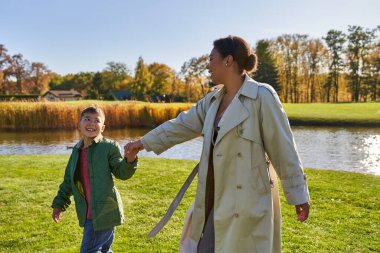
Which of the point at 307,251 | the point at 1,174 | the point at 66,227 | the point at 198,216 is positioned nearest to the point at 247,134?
the point at 198,216

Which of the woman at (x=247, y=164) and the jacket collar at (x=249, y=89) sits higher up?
the jacket collar at (x=249, y=89)

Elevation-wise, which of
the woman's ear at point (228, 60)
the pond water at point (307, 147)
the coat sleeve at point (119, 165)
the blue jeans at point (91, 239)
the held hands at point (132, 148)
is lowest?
the pond water at point (307, 147)

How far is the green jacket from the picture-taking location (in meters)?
2.97

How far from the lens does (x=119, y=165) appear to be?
2.99 metres

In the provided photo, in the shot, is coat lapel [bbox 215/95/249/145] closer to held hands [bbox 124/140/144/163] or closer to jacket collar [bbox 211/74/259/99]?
jacket collar [bbox 211/74/259/99]

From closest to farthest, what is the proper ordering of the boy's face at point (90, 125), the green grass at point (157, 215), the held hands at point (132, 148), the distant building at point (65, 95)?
the held hands at point (132, 148) → the boy's face at point (90, 125) → the green grass at point (157, 215) → the distant building at point (65, 95)

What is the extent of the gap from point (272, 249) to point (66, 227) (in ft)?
10.6

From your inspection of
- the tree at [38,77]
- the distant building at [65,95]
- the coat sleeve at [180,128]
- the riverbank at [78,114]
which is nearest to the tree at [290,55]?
the riverbank at [78,114]

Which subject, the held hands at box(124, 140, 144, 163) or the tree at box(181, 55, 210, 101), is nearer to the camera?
the held hands at box(124, 140, 144, 163)

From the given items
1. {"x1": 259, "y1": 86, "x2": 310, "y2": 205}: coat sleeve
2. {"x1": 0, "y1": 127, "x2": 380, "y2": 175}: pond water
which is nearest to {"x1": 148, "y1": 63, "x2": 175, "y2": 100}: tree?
{"x1": 0, "y1": 127, "x2": 380, "y2": 175}: pond water

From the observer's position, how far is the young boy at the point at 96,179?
9.80 feet

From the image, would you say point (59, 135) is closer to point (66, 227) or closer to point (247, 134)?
point (66, 227)

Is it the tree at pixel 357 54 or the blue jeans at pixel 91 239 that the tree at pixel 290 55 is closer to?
the tree at pixel 357 54

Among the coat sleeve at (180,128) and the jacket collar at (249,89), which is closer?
the jacket collar at (249,89)
